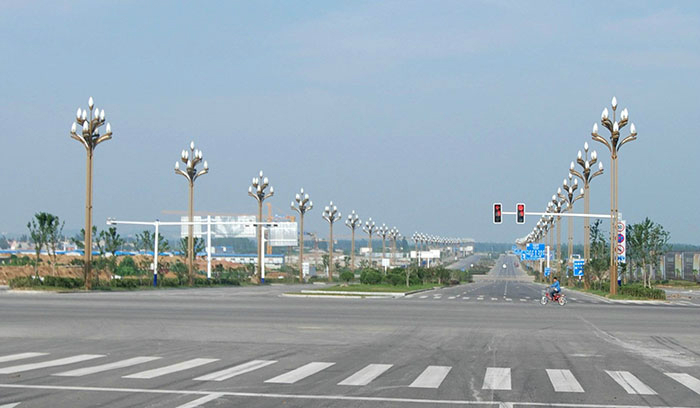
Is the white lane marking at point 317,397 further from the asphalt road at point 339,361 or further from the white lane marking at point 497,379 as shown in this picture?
the white lane marking at point 497,379

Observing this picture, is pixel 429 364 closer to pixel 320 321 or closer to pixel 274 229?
pixel 320 321

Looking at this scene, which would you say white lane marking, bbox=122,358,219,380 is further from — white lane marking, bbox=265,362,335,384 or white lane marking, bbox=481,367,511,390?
white lane marking, bbox=481,367,511,390

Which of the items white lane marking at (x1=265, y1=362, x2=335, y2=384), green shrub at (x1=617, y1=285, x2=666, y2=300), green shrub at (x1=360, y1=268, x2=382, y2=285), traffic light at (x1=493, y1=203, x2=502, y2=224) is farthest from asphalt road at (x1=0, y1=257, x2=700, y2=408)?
green shrub at (x1=360, y1=268, x2=382, y2=285)

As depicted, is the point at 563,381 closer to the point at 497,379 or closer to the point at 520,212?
the point at 497,379

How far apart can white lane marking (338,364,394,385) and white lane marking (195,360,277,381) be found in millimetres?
1848

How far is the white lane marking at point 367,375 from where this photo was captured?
12.8 meters

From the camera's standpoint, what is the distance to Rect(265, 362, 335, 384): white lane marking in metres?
12.9

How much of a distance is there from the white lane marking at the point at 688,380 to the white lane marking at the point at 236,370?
7051mm

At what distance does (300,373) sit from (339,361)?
2036 mm

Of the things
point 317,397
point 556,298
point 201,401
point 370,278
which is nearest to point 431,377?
point 317,397

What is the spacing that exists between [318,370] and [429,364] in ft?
7.76

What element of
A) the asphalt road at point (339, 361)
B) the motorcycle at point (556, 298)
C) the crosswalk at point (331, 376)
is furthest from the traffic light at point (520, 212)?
the crosswalk at point (331, 376)

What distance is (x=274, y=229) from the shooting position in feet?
422

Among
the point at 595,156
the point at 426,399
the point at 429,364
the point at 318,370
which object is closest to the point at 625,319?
the point at 429,364
